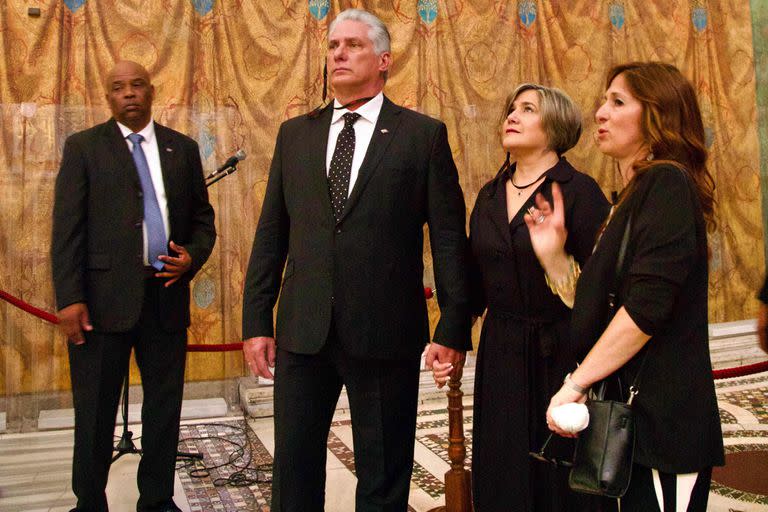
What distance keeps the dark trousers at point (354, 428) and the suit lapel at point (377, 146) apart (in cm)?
45

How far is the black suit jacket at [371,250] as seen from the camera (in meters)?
2.48

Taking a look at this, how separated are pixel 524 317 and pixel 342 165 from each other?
0.75 metres

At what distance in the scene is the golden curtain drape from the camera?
5273 millimetres

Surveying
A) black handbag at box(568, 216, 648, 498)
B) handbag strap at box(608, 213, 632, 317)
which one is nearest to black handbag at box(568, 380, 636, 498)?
black handbag at box(568, 216, 648, 498)

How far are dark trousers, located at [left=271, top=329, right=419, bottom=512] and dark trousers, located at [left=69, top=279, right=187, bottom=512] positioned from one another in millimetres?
1021

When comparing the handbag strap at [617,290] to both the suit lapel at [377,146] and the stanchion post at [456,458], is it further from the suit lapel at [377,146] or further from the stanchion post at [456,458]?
the stanchion post at [456,458]

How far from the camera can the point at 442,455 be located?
177 inches

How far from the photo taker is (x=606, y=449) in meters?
1.74

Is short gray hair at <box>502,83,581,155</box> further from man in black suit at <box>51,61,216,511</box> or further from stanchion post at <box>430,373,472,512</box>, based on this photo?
man in black suit at <box>51,61,216,511</box>

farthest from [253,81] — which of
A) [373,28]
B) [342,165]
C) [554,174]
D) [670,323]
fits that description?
[670,323]

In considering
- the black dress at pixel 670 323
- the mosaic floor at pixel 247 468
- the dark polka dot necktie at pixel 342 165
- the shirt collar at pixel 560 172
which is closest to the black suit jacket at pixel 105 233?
the mosaic floor at pixel 247 468

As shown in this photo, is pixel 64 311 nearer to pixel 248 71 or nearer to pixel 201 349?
pixel 201 349

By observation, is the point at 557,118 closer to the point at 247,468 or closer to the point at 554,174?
the point at 554,174

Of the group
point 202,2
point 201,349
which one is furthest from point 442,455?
point 202,2
